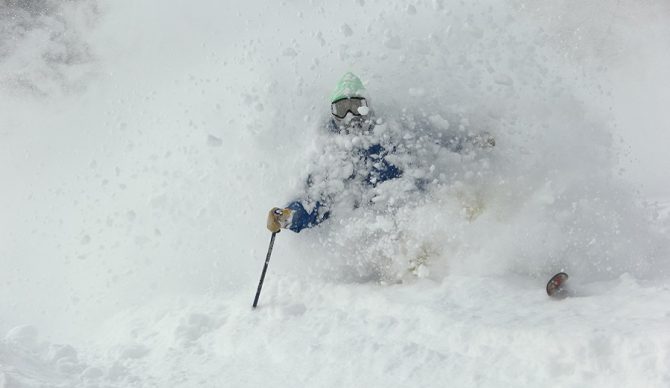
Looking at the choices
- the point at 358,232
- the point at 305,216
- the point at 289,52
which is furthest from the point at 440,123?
the point at 289,52

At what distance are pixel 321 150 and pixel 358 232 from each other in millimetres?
768

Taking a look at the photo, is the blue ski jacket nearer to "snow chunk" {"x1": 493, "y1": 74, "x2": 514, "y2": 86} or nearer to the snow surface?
the snow surface

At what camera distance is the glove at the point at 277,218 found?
4031 millimetres

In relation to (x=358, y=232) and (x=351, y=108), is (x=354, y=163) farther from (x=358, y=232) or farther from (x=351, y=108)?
(x=358, y=232)

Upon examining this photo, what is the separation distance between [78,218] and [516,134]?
15.5ft

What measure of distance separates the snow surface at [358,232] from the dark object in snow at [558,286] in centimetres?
7

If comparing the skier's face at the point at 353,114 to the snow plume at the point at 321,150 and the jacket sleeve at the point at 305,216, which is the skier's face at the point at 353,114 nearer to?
the snow plume at the point at 321,150

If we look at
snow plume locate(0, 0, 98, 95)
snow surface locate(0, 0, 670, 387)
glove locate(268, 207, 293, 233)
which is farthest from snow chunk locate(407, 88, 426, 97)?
snow plume locate(0, 0, 98, 95)

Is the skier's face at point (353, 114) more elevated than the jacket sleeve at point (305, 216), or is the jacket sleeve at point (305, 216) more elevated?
the skier's face at point (353, 114)

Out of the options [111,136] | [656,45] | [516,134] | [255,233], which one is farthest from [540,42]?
[656,45]

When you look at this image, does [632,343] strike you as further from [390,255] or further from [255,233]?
[255,233]

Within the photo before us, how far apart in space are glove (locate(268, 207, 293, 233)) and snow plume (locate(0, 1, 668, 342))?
15.9 inches

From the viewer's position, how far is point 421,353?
2.84m

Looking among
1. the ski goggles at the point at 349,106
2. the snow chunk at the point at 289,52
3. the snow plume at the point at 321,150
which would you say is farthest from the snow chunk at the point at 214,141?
the ski goggles at the point at 349,106
